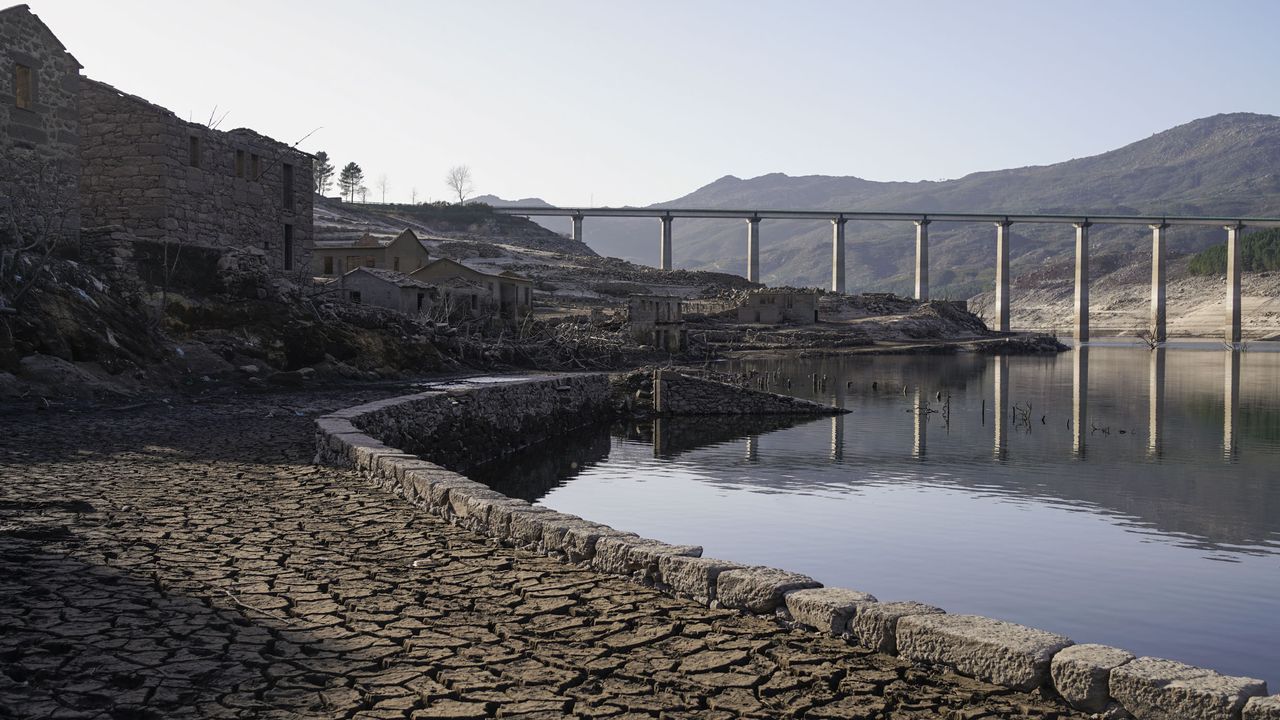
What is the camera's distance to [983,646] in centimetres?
648

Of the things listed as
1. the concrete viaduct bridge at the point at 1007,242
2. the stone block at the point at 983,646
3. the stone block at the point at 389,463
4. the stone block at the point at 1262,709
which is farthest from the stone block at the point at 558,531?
the concrete viaduct bridge at the point at 1007,242

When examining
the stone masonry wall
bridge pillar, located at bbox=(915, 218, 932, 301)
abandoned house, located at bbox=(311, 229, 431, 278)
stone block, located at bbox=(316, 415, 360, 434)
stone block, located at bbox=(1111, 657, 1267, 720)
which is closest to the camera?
stone block, located at bbox=(1111, 657, 1267, 720)

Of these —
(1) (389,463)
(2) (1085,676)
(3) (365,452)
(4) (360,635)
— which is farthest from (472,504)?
(2) (1085,676)

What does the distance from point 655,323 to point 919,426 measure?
29.6 metres

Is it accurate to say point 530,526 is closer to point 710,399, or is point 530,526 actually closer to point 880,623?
point 880,623

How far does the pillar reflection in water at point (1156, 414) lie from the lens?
1380 inches

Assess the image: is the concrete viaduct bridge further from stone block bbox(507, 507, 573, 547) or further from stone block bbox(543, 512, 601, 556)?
stone block bbox(543, 512, 601, 556)

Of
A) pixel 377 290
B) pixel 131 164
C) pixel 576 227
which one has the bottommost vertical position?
pixel 377 290

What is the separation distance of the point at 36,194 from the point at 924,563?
25434 mm

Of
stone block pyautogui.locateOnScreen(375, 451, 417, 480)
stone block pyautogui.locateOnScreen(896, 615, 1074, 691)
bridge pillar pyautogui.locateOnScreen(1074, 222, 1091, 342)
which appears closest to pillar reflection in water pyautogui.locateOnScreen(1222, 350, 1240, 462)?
stone block pyautogui.locateOnScreen(375, 451, 417, 480)

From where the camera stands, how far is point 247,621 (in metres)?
7.33

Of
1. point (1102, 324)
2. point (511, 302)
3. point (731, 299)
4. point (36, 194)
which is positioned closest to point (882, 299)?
point (731, 299)

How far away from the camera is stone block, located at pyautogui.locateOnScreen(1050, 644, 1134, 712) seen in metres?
6.00

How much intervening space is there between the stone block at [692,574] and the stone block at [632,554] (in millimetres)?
124
